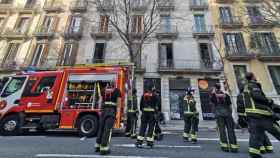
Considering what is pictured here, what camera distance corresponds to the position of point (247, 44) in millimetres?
19938

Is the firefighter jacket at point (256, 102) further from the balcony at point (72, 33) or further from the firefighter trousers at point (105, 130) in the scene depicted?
the balcony at point (72, 33)

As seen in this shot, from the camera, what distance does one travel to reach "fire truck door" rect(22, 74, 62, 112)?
29.9 ft

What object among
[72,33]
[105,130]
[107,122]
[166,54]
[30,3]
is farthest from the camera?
[30,3]

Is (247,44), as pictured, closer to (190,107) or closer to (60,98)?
(190,107)

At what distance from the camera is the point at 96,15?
73.9 ft

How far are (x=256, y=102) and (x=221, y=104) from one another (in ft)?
5.10

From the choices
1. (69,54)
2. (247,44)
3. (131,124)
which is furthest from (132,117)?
(247,44)

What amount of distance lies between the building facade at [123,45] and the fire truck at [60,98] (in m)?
9.31

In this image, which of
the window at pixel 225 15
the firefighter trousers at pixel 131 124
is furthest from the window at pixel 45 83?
the window at pixel 225 15

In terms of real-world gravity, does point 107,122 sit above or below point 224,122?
below

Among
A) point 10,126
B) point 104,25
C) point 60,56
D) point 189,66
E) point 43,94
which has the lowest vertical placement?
point 10,126

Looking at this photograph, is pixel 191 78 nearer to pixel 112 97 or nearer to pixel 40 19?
pixel 112 97

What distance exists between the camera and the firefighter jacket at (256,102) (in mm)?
4488

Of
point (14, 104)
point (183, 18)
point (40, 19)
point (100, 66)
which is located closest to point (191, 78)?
point (183, 18)
